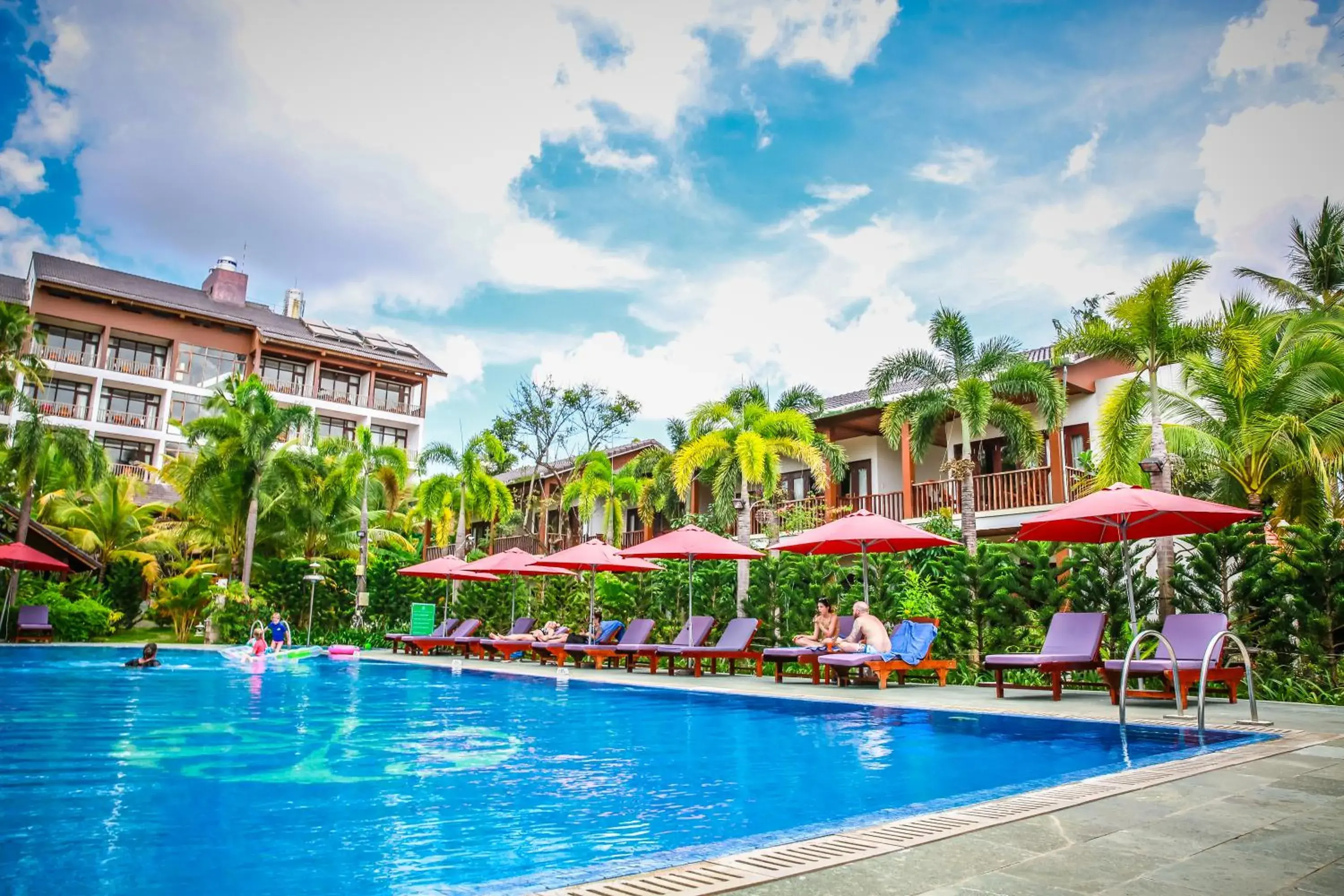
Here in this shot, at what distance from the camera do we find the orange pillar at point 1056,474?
20.2 metres

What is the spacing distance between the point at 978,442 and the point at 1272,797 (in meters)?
20.8

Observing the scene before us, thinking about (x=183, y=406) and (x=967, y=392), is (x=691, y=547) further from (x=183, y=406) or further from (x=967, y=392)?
(x=183, y=406)

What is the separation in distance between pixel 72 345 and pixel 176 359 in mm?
4691

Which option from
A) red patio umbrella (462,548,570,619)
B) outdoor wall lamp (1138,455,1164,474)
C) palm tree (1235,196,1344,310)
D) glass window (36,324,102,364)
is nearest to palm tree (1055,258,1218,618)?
outdoor wall lamp (1138,455,1164,474)

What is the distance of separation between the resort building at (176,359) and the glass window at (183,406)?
0.06 m

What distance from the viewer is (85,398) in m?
45.1

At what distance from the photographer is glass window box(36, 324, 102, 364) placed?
44.3 meters

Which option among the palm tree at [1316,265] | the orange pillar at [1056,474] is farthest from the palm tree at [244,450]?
the palm tree at [1316,265]

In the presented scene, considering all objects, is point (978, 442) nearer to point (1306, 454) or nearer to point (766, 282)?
point (766, 282)

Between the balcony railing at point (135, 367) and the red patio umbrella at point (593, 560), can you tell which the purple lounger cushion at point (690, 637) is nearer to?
the red patio umbrella at point (593, 560)

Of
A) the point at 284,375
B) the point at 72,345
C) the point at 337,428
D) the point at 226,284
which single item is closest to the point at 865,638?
the point at 337,428

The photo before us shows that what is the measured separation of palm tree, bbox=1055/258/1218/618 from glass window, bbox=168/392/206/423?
4571 cm

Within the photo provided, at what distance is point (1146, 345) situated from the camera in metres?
13.5

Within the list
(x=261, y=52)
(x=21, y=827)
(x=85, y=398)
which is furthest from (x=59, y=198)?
(x=21, y=827)
